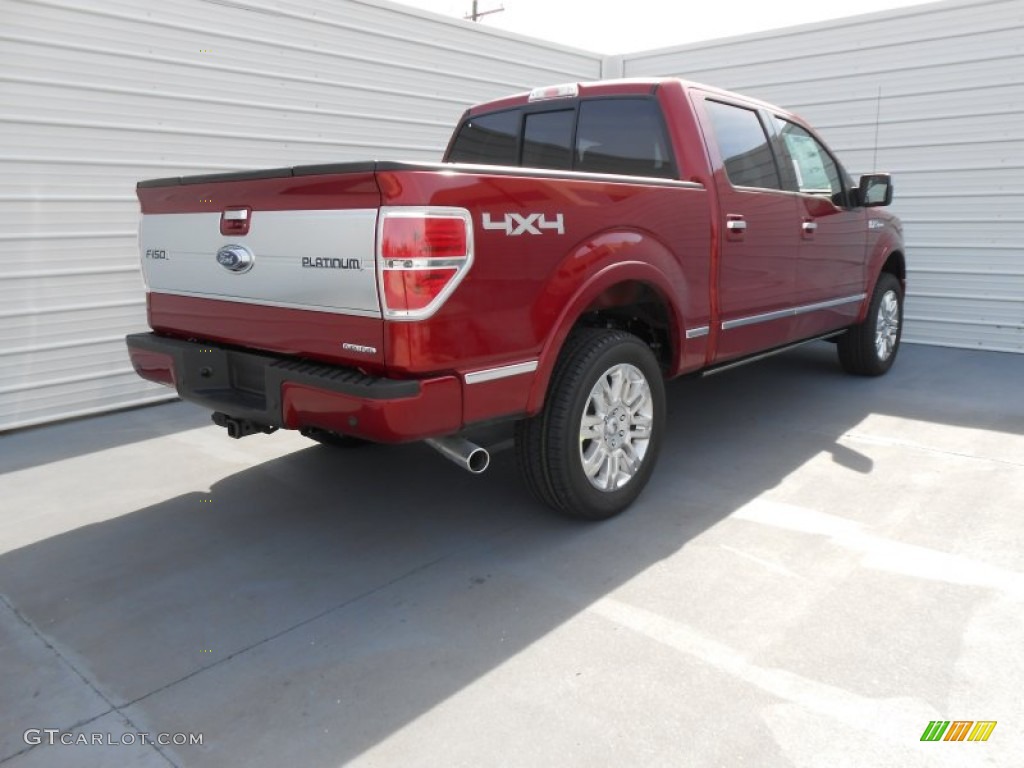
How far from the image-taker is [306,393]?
271 cm

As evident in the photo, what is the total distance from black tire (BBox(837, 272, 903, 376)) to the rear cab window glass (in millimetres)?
3207

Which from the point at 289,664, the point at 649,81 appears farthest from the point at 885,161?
the point at 289,664

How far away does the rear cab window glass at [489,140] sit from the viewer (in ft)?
14.5

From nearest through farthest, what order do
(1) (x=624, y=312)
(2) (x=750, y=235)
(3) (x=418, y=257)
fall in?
(3) (x=418, y=257) < (1) (x=624, y=312) < (2) (x=750, y=235)

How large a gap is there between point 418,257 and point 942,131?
23.7ft

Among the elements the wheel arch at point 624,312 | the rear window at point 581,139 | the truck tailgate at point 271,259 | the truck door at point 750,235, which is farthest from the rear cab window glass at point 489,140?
the truck tailgate at point 271,259

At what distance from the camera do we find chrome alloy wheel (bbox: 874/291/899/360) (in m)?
6.11

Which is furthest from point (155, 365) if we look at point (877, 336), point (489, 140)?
point (877, 336)

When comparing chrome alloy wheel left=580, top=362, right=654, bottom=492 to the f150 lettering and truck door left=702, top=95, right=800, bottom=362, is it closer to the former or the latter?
truck door left=702, top=95, right=800, bottom=362

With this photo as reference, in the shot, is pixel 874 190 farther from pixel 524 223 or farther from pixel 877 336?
pixel 524 223

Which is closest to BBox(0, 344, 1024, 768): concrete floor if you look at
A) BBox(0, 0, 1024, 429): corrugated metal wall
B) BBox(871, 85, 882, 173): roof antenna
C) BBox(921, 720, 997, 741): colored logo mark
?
BBox(921, 720, 997, 741): colored logo mark

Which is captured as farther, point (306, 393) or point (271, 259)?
point (271, 259)

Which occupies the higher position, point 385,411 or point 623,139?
point 623,139

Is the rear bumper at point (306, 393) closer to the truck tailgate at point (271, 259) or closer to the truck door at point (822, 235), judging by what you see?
the truck tailgate at point (271, 259)
